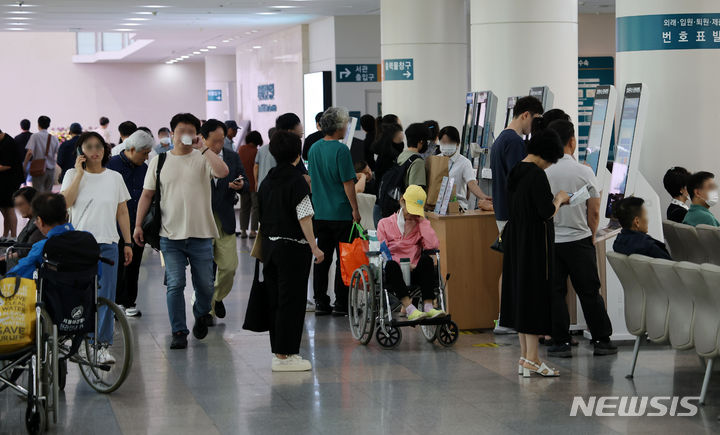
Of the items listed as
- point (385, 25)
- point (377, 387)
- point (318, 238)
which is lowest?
point (377, 387)

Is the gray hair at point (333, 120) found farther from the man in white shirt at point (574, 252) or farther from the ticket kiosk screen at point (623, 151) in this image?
the ticket kiosk screen at point (623, 151)

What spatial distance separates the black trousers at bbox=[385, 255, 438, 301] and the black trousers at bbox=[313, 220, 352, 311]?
1.09 m

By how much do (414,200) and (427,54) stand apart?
7549 millimetres

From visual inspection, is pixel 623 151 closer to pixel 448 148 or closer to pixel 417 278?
pixel 417 278

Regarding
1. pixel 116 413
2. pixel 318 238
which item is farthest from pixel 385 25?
pixel 116 413

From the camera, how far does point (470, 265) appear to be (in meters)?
7.73

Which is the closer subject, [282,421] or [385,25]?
[282,421]

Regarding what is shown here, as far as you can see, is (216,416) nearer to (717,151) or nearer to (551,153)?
(551,153)

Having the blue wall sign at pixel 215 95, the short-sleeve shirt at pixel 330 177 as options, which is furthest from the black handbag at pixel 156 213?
the blue wall sign at pixel 215 95

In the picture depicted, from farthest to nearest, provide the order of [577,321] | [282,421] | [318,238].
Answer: [318,238] → [577,321] → [282,421]

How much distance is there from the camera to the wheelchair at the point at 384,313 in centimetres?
708

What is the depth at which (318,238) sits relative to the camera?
8.30m

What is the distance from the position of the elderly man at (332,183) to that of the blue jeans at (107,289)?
1.99 metres

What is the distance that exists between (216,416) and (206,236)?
6.34 ft
